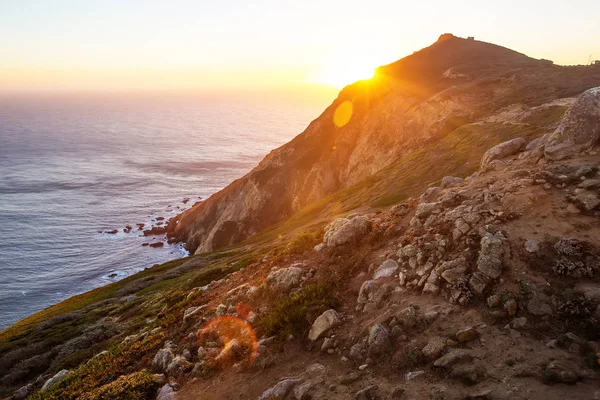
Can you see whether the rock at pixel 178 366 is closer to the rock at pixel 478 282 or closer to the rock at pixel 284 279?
the rock at pixel 284 279

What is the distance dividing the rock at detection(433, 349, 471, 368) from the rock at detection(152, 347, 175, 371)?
14.0m

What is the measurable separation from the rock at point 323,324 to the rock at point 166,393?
7.05 meters

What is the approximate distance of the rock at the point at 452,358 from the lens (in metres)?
12.2

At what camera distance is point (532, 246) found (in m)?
15.2

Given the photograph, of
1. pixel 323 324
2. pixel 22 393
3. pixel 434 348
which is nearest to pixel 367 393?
pixel 434 348

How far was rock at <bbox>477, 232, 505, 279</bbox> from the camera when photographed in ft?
49.1

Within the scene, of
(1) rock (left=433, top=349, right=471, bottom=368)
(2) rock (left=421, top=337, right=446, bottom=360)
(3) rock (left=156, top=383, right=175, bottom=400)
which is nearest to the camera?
(1) rock (left=433, top=349, right=471, bottom=368)

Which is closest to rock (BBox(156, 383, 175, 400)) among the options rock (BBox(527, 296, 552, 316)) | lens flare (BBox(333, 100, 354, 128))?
rock (BBox(527, 296, 552, 316))

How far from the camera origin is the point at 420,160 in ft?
191

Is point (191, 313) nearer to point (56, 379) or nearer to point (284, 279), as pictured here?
point (284, 279)

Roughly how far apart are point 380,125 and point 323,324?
259ft

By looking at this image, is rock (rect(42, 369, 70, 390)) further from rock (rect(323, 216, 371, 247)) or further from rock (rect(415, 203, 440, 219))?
rock (rect(415, 203, 440, 219))

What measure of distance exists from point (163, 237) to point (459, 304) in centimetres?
11044

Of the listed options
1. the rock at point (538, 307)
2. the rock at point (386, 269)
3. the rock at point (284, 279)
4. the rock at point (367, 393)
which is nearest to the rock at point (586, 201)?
the rock at point (538, 307)
